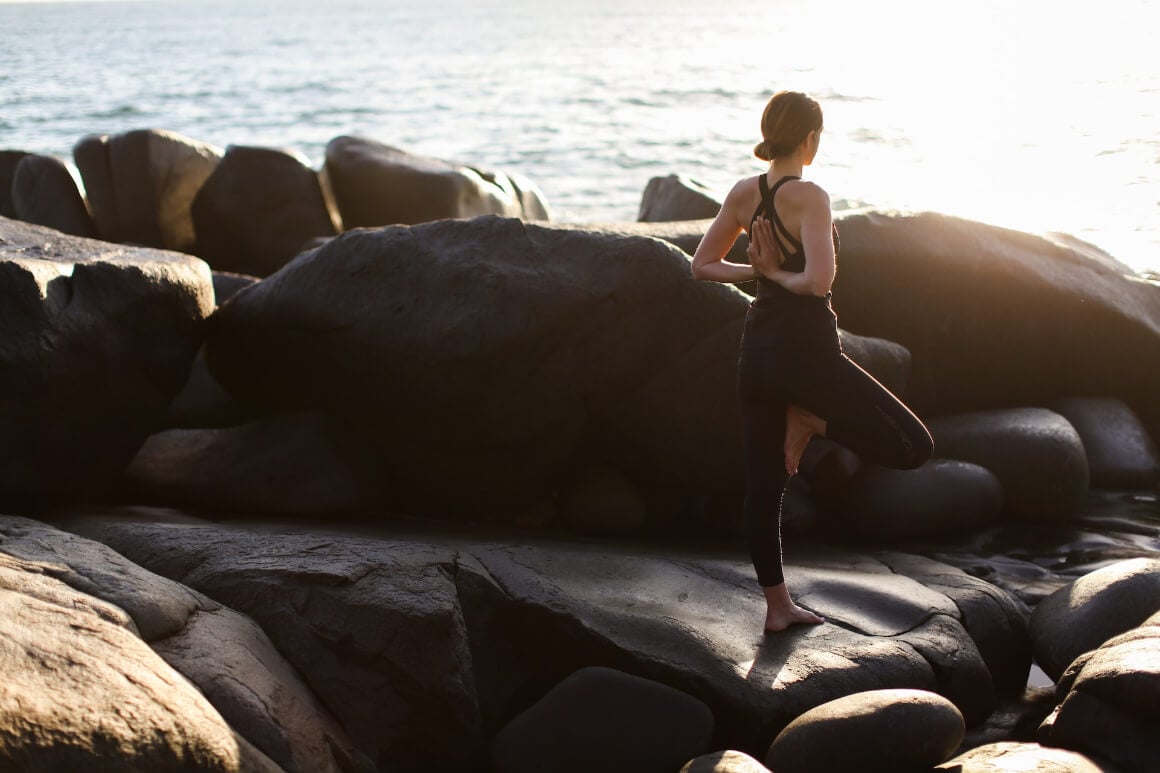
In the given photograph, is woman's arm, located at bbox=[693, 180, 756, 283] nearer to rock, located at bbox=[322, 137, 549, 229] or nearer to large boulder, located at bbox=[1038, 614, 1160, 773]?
large boulder, located at bbox=[1038, 614, 1160, 773]

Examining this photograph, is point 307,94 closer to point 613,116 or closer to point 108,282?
point 613,116

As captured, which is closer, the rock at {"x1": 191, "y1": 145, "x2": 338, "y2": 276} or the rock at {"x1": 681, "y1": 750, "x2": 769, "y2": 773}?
the rock at {"x1": 681, "y1": 750, "x2": 769, "y2": 773}

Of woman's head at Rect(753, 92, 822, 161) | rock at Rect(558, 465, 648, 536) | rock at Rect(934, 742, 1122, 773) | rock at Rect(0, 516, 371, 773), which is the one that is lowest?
rock at Rect(558, 465, 648, 536)

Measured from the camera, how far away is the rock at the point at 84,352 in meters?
4.61

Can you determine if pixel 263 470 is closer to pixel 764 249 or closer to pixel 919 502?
pixel 764 249

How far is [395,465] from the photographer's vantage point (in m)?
5.60

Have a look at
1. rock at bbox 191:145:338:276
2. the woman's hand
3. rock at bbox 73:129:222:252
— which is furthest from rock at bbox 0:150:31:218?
the woman's hand

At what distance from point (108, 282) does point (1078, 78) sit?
78.1ft

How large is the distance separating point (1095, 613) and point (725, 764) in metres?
1.81

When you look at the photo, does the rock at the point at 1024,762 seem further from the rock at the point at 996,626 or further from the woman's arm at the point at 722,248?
the woman's arm at the point at 722,248

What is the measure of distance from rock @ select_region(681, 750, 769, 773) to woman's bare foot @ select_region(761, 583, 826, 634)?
78 centimetres

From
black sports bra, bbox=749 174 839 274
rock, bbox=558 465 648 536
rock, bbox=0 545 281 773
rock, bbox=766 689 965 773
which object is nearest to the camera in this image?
rock, bbox=0 545 281 773

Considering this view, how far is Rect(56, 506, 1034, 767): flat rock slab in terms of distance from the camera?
3807 millimetres

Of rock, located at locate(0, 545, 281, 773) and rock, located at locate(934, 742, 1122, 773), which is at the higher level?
rock, located at locate(0, 545, 281, 773)
